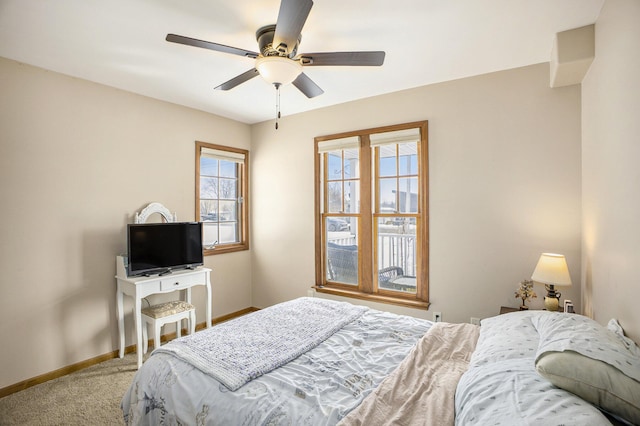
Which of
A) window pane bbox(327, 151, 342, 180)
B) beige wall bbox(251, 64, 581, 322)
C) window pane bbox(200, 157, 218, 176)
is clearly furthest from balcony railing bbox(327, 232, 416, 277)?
window pane bbox(200, 157, 218, 176)

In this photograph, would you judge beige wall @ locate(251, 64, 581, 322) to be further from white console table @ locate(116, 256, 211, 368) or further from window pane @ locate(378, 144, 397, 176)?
white console table @ locate(116, 256, 211, 368)

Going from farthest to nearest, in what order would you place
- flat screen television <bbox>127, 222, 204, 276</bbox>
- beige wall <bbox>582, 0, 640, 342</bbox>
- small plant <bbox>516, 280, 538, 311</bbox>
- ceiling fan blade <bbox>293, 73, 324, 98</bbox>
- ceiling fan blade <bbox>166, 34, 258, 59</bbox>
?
flat screen television <bbox>127, 222, 204, 276</bbox> < small plant <bbox>516, 280, 538, 311</bbox> < ceiling fan blade <bbox>293, 73, 324, 98</bbox> < ceiling fan blade <bbox>166, 34, 258, 59</bbox> < beige wall <bbox>582, 0, 640, 342</bbox>

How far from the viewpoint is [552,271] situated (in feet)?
7.60

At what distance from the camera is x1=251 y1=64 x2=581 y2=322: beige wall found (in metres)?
2.66

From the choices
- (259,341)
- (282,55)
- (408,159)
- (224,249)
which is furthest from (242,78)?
(224,249)

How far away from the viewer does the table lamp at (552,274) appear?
2.28 m

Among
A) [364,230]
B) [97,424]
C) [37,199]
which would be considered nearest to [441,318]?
[364,230]

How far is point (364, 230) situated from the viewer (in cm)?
374

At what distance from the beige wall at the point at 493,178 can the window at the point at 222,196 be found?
1.36m

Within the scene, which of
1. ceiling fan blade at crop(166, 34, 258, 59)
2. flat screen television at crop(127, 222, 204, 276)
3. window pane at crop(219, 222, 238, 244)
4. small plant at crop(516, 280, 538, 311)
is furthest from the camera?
window pane at crop(219, 222, 238, 244)

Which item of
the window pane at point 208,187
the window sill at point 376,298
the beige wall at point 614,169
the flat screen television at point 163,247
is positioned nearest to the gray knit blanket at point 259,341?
the window sill at point 376,298

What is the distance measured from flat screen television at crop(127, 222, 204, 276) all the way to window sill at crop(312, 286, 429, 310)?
5.05ft

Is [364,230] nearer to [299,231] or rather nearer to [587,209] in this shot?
[299,231]

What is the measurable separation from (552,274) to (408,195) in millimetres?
1526
